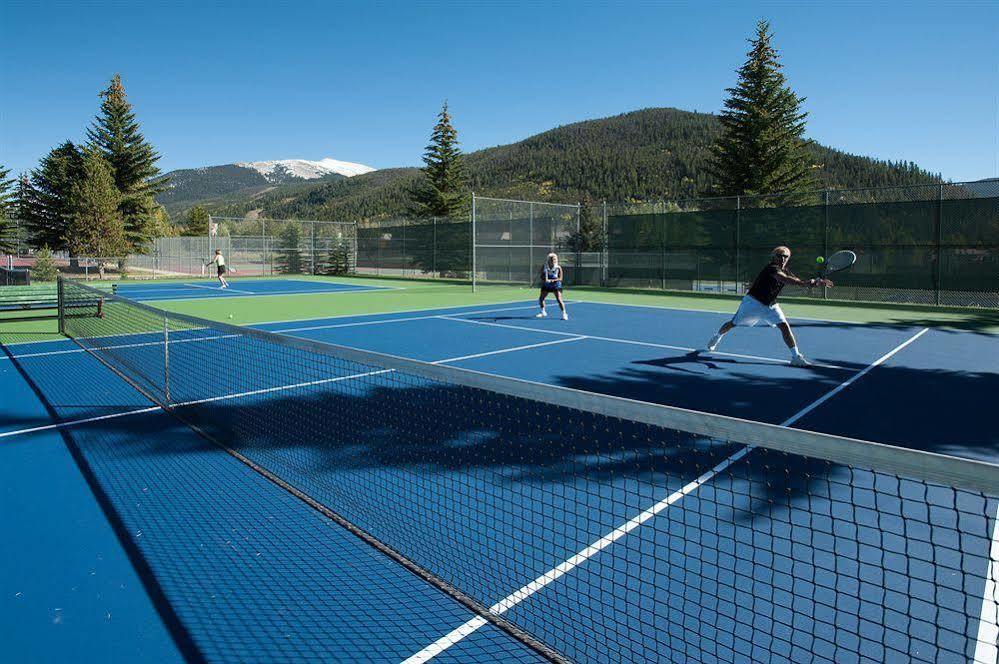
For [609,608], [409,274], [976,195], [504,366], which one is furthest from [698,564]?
[409,274]

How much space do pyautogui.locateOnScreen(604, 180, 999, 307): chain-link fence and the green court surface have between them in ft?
2.42

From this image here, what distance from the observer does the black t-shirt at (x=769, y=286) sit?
1002 centimetres

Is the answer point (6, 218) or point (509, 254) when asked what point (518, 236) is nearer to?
point (509, 254)

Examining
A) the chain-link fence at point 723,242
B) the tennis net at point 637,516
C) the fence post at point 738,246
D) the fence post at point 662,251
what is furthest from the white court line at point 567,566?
the fence post at point 662,251

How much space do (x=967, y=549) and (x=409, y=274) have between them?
33.6m

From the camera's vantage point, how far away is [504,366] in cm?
980

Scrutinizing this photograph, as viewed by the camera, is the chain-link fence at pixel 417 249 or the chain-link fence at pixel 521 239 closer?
the chain-link fence at pixel 521 239

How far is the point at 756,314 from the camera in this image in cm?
1020

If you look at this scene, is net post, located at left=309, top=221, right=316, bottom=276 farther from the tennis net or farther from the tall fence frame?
the tennis net

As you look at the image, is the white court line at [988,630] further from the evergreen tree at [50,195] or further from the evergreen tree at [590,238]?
the evergreen tree at [50,195]

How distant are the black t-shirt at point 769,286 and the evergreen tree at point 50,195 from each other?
161 ft

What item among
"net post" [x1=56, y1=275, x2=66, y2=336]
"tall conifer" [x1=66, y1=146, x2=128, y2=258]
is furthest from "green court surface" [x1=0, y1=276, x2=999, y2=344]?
"tall conifer" [x1=66, y1=146, x2=128, y2=258]

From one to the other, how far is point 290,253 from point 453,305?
75.5ft

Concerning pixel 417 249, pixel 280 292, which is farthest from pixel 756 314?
pixel 417 249
